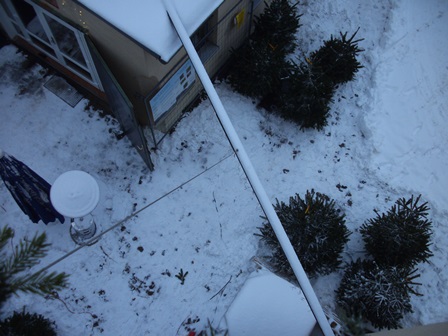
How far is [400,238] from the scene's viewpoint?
629 centimetres

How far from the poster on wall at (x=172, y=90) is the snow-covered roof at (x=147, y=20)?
42.5 inches

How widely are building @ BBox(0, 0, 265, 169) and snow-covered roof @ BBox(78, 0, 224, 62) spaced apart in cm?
1

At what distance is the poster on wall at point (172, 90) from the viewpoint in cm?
653

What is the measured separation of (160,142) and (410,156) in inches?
194

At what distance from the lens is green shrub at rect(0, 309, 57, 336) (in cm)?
553

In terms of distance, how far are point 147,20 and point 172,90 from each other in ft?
5.05

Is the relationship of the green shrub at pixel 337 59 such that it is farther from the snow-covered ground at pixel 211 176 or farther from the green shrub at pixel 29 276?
the green shrub at pixel 29 276

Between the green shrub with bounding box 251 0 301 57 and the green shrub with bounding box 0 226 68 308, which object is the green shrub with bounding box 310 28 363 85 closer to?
the green shrub with bounding box 251 0 301 57

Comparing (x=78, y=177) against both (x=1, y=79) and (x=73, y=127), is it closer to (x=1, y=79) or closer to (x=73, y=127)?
(x=73, y=127)

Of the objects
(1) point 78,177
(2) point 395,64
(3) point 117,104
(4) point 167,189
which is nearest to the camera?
(1) point 78,177

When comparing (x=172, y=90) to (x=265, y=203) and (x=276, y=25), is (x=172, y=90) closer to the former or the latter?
(x=276, y=25)

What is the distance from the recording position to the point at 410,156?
7785mm

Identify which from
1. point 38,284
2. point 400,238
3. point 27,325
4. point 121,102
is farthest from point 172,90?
point 38,284

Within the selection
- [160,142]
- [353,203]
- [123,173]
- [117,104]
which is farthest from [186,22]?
[353,203]
